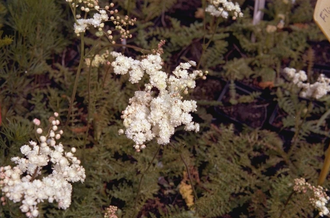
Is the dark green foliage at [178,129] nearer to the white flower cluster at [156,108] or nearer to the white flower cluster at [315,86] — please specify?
the white flower cluster at [315,86]

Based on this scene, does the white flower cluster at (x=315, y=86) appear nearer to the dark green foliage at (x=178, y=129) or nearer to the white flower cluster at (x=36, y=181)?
the dark green foliage at (x=178, y=129)

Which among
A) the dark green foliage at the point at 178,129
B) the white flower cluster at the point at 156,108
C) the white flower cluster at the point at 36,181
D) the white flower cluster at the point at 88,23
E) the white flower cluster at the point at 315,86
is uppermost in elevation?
the white flower cluster at the point at 88,23

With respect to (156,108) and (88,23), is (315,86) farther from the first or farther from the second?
(88,23)

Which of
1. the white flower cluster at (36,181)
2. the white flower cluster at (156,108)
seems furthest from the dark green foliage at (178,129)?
the white flower cluster at (36,181)

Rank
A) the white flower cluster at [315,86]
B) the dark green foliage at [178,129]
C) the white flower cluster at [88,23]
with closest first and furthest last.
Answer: the white flower cluster at [88,23] → the dark green foliage at [178,129] → the white flower cluster at [315,86]

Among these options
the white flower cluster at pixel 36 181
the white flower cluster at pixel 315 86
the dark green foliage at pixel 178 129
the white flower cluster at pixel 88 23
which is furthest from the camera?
the white flower cluster at pixel 315 86

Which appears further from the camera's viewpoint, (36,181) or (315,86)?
(315,86)

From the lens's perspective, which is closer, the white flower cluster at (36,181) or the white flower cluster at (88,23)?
the white flower cluster at (36,181)

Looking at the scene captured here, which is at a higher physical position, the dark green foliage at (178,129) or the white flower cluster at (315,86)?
the white flower cluster at (315,86)

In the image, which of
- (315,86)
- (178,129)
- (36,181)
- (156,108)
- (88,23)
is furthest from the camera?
(178,129)

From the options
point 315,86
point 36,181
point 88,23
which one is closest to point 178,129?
point 315,86
